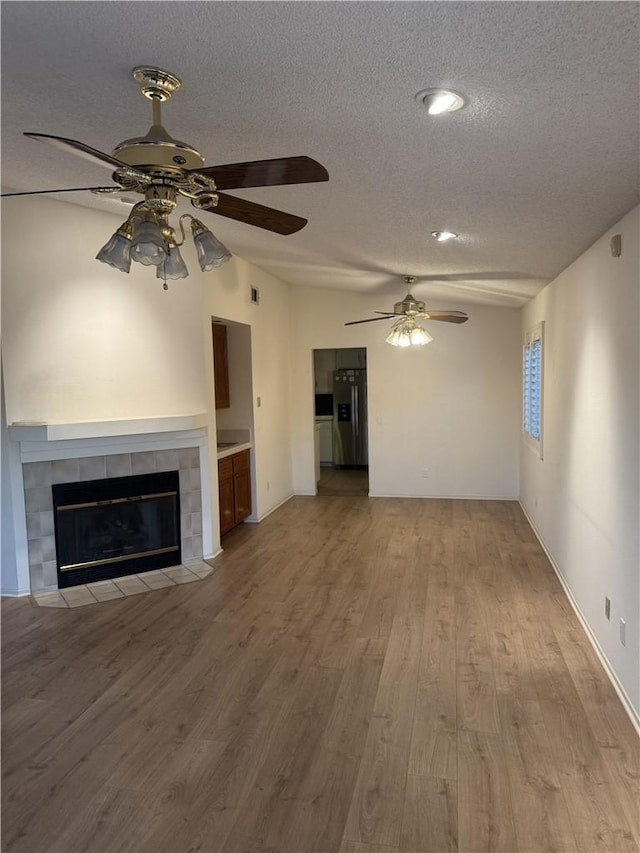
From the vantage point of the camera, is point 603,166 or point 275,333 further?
point 275,333

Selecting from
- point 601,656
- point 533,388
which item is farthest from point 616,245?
point 533,388

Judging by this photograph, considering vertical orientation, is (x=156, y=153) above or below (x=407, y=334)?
above

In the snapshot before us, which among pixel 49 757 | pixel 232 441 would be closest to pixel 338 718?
pixel 49 757

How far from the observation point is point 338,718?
9.02ft

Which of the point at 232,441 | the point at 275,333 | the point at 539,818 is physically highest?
the point at 275,333

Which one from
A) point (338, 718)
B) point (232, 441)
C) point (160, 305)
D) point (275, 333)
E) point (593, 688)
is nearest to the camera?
point (338, 718)

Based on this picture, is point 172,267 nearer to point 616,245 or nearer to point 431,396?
point 616,245

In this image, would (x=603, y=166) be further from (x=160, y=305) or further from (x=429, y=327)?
(x=429, y=327)

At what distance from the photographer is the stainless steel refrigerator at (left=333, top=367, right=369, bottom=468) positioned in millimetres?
9484

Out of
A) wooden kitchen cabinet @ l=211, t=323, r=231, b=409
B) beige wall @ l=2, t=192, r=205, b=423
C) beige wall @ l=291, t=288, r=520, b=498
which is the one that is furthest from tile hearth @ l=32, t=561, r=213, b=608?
beige wall @ l=291, t=288, r=520, b=498

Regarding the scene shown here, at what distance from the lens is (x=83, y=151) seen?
1553 millimetres

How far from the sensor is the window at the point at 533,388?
5508 mm

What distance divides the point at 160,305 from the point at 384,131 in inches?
123

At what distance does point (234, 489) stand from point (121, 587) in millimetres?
1734
